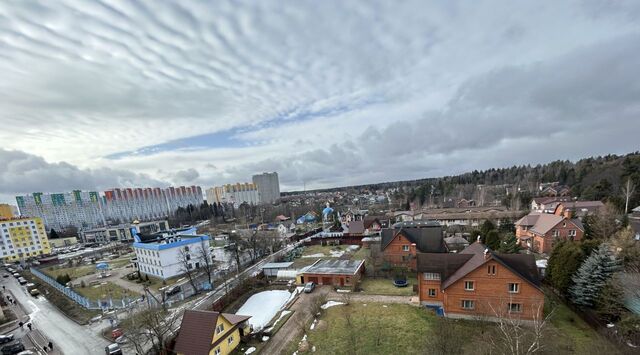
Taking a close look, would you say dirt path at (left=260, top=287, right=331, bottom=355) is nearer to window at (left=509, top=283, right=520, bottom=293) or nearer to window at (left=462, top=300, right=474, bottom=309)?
window at (left=462, top=300, right=474, bottom=309)

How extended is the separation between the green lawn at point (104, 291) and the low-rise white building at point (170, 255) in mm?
5006

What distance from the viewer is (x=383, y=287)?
30250 mm

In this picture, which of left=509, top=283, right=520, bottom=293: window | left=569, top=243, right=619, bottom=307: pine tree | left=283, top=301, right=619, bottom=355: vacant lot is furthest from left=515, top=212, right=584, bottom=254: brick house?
left=509, top=283, right=520, bottom=293: window

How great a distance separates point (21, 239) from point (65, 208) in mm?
59422

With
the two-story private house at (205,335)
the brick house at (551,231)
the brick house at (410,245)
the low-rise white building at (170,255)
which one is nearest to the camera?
the two-story private house at (205,335)

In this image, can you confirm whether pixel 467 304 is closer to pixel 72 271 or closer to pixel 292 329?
pixel 292 329

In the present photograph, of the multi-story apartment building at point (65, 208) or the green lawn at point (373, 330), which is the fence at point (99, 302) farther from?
the multi-story apartment building at point (65, 208)

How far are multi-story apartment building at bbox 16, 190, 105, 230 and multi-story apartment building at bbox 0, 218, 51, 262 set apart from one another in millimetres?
50940

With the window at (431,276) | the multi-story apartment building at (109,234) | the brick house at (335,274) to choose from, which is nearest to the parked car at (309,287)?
the brick house at (335,274)

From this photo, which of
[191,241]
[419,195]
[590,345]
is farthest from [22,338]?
[419,195]

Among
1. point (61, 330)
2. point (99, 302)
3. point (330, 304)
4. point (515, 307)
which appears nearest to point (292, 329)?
point (330, 304)

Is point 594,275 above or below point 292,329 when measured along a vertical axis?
above

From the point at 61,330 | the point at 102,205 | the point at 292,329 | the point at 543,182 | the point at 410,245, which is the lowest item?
the point at 543,182

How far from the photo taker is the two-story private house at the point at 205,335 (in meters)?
18.2
